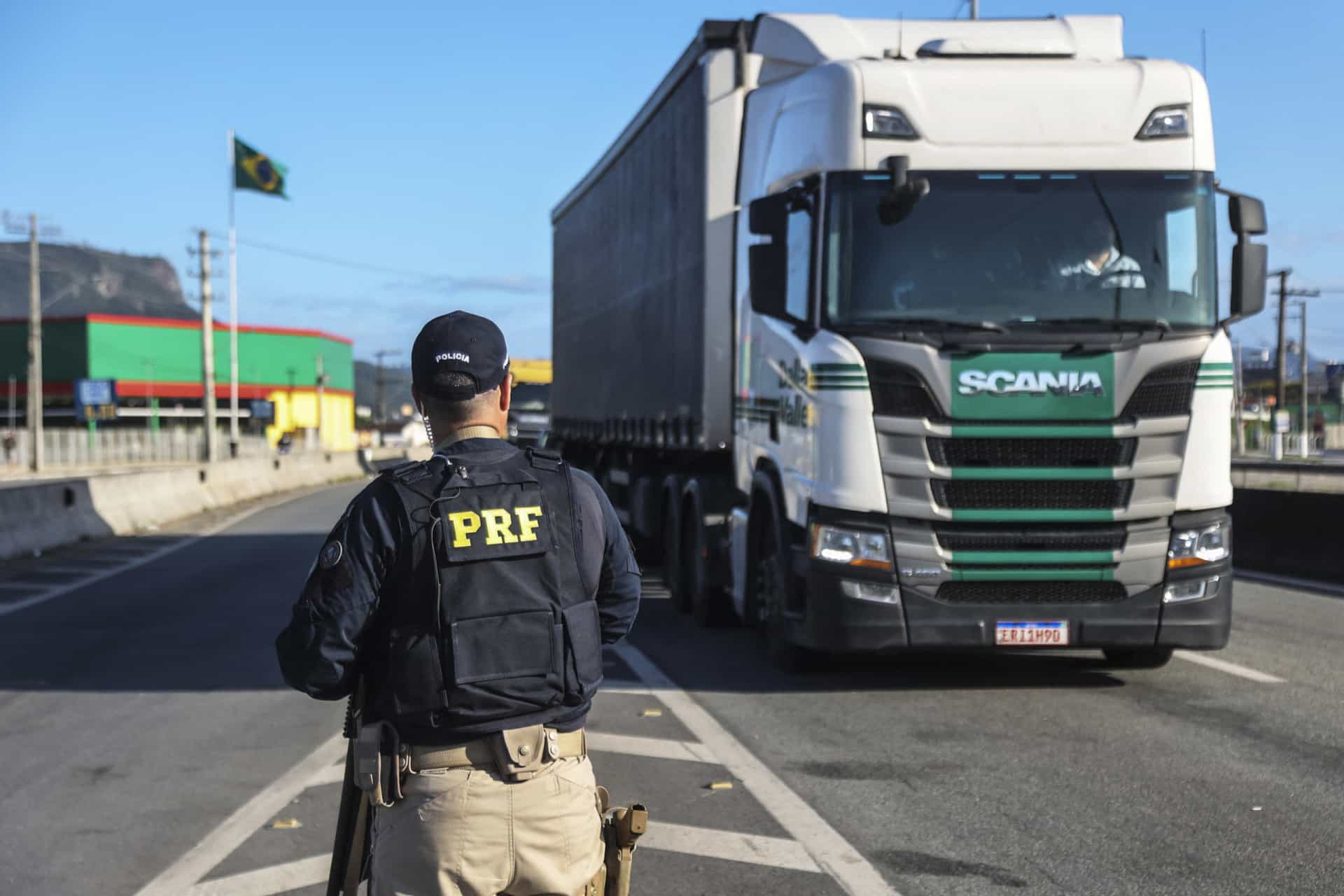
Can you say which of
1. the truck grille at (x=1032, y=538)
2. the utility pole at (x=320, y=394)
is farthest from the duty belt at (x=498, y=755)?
the utility pole at (x=320, y=394)

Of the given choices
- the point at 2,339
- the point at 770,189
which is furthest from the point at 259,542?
the point at 2,339

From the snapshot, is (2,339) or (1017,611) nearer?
(1017,611)

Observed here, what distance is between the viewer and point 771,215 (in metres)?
9.37

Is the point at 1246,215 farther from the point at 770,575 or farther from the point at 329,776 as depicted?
the point at 329,776

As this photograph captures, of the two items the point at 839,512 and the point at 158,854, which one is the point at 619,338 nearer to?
the point at 839,512

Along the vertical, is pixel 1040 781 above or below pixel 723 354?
below

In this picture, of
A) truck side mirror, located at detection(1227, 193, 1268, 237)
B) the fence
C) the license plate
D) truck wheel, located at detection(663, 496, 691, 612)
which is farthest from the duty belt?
the fence

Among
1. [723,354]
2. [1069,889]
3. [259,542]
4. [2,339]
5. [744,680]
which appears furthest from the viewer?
[2,339]

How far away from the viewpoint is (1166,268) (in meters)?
8.85

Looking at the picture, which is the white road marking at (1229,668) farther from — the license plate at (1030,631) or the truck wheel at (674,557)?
the truck wheel at (674,557)

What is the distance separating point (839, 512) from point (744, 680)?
1.63 meters

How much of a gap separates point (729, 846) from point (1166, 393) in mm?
4150

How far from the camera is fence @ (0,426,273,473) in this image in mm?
73812

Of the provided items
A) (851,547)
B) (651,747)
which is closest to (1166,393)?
(851,547)
